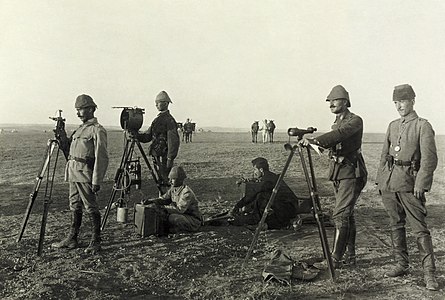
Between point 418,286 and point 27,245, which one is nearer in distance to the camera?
point 418,286

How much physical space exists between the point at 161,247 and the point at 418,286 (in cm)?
343

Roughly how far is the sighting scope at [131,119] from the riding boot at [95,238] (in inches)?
68.4

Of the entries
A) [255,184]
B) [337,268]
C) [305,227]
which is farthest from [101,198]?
[337,268]

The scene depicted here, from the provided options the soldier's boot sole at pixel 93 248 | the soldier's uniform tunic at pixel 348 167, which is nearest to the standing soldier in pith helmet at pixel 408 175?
the soldier's uniform tunic at pixel 348 167

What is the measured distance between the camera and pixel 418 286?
16.2 feet

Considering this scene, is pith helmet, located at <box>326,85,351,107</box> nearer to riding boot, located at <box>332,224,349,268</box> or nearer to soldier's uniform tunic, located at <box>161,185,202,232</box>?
riding boot, located at <box>332,224,349,268</box>

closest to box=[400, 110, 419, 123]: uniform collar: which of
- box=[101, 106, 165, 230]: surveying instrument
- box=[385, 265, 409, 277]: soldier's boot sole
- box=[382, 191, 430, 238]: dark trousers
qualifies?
box=[382, 191, 430, 238]: dark trousers

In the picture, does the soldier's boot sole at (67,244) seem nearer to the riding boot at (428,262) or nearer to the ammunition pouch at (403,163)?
the ammunition pouch at (403,163)

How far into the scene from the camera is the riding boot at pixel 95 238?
6.09 m

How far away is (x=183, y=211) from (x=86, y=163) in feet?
5.92

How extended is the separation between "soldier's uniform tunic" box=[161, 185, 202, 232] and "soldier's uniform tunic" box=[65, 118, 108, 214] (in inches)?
51.7

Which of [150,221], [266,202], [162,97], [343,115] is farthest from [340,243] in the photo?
[162,97]

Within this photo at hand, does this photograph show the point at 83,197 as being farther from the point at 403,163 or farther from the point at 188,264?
the point at 403,163

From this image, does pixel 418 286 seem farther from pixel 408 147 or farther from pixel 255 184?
pixel 255 184
